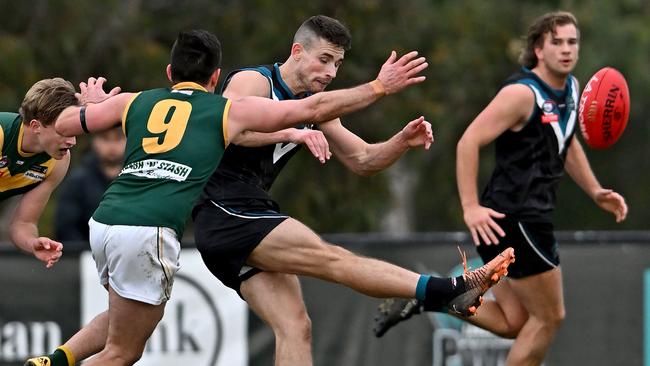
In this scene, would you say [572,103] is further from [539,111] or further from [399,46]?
[399,46]

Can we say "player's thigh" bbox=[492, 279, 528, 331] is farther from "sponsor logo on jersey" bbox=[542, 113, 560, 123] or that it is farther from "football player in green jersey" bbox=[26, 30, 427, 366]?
"football player in green jersey" bbox=[26, 30, 427, 366]

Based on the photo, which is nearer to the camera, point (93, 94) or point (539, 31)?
point (93, 94)

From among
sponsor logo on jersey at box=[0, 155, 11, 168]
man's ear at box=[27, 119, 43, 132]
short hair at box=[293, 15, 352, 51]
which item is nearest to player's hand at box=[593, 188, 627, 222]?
short hair at box=[293, 15, 352, 51]

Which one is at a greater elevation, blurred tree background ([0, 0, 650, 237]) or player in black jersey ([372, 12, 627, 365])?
player in black jersey ([372, 12, 627, 365])

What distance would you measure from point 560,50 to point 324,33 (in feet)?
5.32

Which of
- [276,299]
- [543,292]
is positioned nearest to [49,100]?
[276,299]

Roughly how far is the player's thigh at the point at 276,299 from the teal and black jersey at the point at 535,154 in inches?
A: 62.1

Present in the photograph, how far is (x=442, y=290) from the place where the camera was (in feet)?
23.7

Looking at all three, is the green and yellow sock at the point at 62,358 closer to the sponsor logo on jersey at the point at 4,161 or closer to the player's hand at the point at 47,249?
the player's hand at the point at 47,249

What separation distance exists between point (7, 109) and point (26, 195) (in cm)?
1053

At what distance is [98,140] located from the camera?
1085 centimetres

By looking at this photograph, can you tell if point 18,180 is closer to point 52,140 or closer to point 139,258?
point 52,140

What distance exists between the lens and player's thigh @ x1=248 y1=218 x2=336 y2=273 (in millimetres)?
7332

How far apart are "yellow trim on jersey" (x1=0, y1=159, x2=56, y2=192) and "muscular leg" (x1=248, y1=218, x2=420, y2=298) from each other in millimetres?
1343
